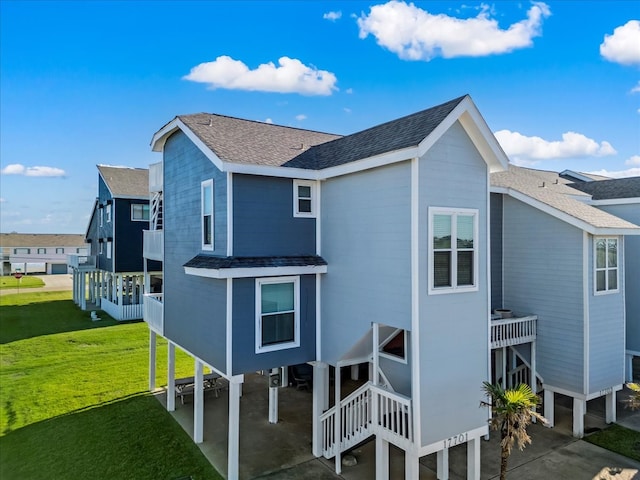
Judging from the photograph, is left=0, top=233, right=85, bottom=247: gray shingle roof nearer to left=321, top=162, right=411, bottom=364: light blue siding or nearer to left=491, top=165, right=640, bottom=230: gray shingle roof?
left=321, top=162, right=411, bottom=364: light blue siding

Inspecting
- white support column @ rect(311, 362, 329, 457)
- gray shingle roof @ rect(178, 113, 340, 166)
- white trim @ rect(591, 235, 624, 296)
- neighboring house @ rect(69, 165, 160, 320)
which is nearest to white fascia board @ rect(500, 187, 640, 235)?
white trim @ rect(591, 235, 624, 296)

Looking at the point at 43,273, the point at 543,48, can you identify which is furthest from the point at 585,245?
the point at 43,273

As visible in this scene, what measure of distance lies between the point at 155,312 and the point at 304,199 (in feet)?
23.6

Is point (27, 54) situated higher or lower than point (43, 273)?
higher

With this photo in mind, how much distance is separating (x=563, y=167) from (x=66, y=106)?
2384cm

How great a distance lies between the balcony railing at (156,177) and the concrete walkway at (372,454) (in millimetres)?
7572

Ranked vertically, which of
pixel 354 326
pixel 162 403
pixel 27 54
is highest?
pixel 27 54

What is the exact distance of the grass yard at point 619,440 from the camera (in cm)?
1011

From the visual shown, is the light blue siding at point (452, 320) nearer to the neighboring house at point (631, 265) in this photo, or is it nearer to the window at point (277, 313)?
the window at point (277, 313)

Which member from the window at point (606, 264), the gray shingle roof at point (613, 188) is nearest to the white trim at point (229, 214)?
the window at point (606, 264)

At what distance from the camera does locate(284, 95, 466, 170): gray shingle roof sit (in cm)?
828

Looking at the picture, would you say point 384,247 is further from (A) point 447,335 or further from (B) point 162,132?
(B) point 162,132

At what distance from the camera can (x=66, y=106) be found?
406 inches

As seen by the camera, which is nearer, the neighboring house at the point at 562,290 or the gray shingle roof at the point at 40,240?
the neighboring house at the point at 562,290
